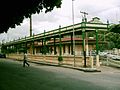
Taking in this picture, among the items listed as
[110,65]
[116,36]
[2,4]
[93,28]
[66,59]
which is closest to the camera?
[2,4]

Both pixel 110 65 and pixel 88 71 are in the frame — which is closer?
pixel 88 71

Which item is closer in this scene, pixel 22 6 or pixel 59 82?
pixel 22 6

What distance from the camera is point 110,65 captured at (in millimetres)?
A: 36000

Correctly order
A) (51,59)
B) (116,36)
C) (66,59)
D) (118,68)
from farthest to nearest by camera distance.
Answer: (116,36)
(51,59)
(66,59)
(118,68)

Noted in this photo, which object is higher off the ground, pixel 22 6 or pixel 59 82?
pixel 22 6

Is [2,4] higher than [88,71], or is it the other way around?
[2,4]

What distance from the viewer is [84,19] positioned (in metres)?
38.1

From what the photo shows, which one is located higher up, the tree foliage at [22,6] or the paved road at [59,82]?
the tree foliage at [22,6]

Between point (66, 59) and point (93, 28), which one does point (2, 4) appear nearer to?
point (93, 28)

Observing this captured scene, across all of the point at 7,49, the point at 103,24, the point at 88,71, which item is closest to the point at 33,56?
the point at 103,24

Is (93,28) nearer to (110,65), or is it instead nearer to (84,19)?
(84,19)

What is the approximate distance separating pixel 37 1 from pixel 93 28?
69.9ft

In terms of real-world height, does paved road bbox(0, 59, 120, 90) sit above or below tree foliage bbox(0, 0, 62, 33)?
below

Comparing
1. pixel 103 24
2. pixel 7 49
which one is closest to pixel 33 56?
pixel 103 24
